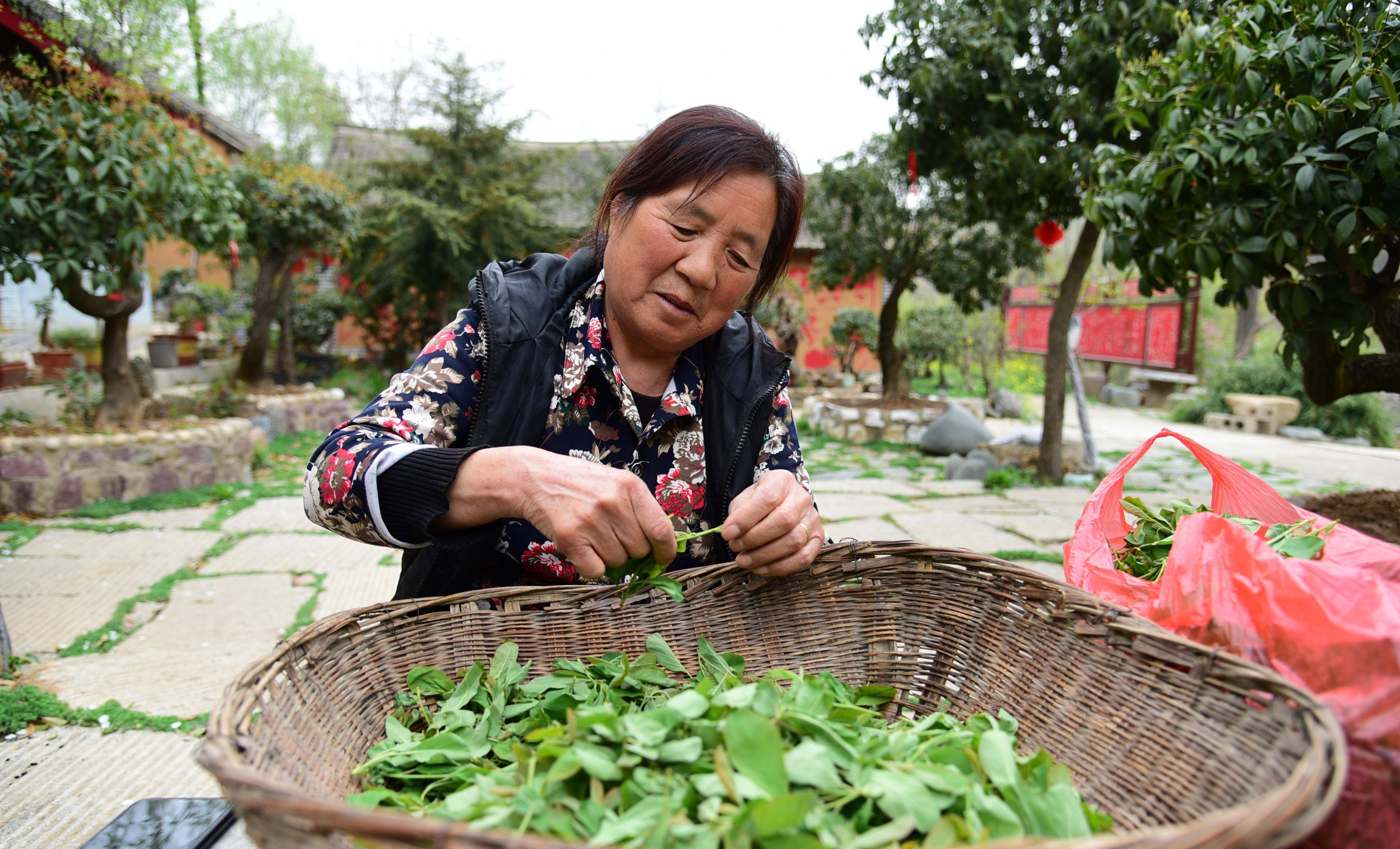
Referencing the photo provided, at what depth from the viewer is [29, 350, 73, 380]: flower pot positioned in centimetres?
904

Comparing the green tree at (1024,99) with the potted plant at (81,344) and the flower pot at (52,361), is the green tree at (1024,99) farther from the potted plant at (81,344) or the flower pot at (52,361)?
the potted plant at (81,344)

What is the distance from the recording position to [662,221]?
4.98 feet

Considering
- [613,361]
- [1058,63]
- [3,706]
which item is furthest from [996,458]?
[3,706]

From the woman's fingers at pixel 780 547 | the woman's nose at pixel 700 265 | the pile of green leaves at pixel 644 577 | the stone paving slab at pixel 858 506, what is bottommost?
the stone paving slab at pixel 858 506

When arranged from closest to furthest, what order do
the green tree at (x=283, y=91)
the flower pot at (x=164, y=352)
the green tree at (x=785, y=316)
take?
the flower pot at (x=164, y=352) < the green tree at (x=785, y=316) < the green tree at (x=283, y=91)

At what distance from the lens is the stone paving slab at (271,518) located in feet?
16.3

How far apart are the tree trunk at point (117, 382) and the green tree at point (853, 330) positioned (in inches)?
371

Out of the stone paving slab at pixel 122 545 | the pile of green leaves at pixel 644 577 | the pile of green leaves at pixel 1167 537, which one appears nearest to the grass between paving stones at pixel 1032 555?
the pile of green leaves at pixel 1167 537

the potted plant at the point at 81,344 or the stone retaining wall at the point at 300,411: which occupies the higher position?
the potted plant at the point at 81,344

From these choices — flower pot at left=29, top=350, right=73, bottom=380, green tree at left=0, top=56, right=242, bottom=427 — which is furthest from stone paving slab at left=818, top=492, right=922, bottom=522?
flower pot at left=29, top=350, right=73, bottom=380

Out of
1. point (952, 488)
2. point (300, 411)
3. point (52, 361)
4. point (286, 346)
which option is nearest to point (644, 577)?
point (952, 488)

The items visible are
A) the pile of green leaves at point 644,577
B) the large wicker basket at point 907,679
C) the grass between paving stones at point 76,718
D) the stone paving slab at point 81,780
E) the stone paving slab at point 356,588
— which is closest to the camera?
the large wicker basket at point 907,679

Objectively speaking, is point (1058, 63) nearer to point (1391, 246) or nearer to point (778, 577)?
point (1391, 246)

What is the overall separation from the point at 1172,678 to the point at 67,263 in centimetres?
574
